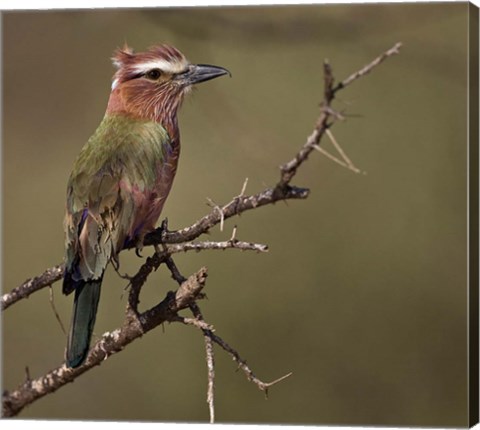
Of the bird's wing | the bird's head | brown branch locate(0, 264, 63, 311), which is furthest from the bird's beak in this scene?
brown branch locate(0, 264, 63, 311)

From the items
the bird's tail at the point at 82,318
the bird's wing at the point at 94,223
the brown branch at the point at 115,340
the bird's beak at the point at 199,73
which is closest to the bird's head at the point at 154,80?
the bird's beak at the point at 199,73

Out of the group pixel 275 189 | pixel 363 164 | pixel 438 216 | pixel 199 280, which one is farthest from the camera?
pixel 363 164

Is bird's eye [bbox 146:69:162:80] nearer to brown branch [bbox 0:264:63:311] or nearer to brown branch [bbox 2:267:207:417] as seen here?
brown branch [bbox 0:264:63:311]

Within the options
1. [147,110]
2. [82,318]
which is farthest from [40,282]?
[147,110]

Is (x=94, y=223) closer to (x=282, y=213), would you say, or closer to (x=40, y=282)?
(x=40, y=282)

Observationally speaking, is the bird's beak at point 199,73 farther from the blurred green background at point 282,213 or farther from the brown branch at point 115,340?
the brown branch at point 115,340

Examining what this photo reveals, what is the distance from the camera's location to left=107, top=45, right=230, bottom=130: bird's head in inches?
160

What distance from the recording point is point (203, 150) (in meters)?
4.18

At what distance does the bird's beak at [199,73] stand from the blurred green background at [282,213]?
7cm

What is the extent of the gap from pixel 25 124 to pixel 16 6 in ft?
1.62

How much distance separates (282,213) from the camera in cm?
418

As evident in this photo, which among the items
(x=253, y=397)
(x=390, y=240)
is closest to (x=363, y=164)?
(x=390, y=240)

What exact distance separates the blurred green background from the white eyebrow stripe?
73mm

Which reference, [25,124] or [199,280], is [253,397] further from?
[25,124]
